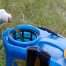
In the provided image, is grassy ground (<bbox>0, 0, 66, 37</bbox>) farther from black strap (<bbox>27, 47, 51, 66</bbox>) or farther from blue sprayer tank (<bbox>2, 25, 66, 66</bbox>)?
black strap (<bbox>27, 47, 51, 66</bbox>)

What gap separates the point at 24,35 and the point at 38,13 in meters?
1.17

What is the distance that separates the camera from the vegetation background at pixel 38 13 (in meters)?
2.61

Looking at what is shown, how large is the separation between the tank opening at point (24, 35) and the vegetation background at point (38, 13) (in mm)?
902

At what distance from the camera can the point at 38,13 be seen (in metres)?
2.76

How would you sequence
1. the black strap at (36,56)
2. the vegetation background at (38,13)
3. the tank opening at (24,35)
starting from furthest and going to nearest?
the vegetation background at (38,13)
the tank opening at (24,35)
the black strap at (36,56)

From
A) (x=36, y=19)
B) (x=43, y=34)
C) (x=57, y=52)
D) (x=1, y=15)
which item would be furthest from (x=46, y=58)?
(x=36, y=19)

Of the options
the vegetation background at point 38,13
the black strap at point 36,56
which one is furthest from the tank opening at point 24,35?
the vegetation background at point 38,13

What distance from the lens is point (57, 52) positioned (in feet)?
4.68

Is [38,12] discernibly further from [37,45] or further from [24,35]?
[37,45]

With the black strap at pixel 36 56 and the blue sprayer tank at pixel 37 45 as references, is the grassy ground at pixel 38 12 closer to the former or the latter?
the blue sprayer tank at pixel 37 45

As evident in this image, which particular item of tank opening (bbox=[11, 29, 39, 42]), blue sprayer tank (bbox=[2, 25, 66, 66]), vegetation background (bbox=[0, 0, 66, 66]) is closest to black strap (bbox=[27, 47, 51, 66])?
blue sprayer tank (bbox=[2, 25, 66, 66])

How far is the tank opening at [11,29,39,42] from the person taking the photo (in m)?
1.58

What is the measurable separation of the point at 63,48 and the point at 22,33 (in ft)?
0.93

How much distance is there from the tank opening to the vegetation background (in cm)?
90
